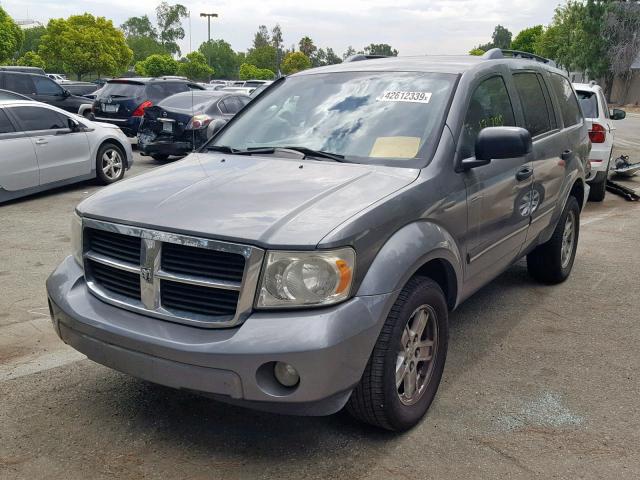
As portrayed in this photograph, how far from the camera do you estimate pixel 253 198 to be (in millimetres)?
3230

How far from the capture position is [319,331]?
2752 mm

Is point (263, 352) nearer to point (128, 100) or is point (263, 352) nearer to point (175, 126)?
point (175, 126)

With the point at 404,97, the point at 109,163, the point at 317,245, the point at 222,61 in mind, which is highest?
the point at 404,97

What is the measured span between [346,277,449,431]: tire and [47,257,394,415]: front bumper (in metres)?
0.13

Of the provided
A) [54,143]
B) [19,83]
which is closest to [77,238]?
[54,143]

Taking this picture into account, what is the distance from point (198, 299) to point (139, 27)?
153m

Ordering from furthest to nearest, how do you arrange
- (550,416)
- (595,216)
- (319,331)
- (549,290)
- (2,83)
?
(2,83) → (595,216) → (549,290) → (550,416) → (319,331)

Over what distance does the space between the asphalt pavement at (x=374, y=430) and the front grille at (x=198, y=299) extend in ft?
2.38

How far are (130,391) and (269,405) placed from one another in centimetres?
126

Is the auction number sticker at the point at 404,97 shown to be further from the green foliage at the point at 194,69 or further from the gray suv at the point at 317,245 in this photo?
the green foliage at the point at 194,69

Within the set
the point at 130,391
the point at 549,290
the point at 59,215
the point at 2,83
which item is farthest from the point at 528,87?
the point at 2,83

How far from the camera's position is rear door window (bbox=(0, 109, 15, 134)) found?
359 inches

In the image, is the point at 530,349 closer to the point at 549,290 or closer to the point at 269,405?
the point at 549,290

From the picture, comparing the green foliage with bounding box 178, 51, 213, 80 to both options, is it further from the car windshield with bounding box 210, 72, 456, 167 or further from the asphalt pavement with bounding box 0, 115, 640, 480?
the car windshield with bounding box 210, 72, 456, 167
